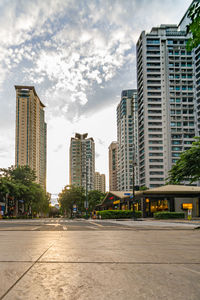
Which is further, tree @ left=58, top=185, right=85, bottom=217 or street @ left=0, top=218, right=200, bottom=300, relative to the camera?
tree @ left=58, top=185, right=85, bottom=217

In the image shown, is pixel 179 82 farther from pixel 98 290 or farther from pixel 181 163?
pixel 98 290

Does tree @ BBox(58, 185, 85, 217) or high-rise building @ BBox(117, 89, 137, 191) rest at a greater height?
high-rise building @ BBox(117, 89, 137, 191)

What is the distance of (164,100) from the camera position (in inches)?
4675

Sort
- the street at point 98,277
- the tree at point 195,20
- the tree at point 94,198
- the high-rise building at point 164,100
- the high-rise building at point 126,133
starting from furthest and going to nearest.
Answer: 1. the high-rise building at point 126,133
2. the high-rise building at point 164,100
3. the tree at point 94,198
4. the tree at point 195,20
5. the street at point 98,277

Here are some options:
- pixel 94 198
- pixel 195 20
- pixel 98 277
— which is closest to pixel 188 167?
pixel 195 20

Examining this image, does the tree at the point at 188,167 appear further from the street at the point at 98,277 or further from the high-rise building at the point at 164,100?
the high-rise building at the point at 164,100

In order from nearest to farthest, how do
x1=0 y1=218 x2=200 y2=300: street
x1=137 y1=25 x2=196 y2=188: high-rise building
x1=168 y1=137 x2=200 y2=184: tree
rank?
x1=0 y1=218 x2=200 y2=300: street → x1=168 y1=137 x2=200 y2=184: tree → x1=137 y1=25 x2=196 y2=188: high-rise building

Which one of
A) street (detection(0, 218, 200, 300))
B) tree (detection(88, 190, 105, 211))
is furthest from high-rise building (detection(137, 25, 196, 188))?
street (detection(0, 218, 200, 300))

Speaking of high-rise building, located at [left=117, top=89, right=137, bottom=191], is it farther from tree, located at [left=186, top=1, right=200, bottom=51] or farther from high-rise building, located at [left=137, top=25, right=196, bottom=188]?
tree, located at [left=186, top=1, right=200, bottom=51]

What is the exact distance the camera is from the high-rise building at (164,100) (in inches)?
4552

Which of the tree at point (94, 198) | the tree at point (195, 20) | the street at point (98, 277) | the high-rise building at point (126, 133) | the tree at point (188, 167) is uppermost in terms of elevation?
the high-rise building at point (126, 133)

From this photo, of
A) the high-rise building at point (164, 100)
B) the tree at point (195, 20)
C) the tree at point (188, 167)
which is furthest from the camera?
the high-rise building at point (164, 100)

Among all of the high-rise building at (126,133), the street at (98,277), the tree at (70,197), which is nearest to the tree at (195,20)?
the street at (98,277)

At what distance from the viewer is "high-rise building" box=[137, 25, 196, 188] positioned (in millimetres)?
115625
